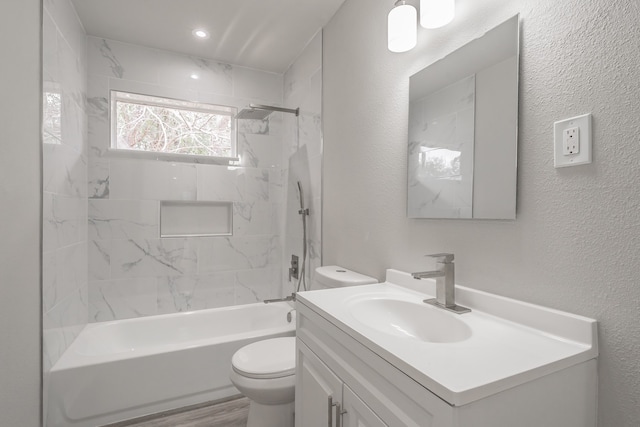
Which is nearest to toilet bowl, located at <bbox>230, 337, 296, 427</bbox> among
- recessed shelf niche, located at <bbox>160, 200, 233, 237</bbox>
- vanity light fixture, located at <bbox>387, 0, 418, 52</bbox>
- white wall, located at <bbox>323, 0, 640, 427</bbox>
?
white wall, located at <bbox>323, 0, 640, 427</bbox>

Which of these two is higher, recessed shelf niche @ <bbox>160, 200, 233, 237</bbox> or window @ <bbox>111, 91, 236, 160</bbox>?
window @ <bbox>111, 91, 236, 160</bbox>

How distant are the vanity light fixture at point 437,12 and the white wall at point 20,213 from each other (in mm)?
1582

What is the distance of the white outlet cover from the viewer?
2.66 ft

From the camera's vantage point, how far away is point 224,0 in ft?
6.42

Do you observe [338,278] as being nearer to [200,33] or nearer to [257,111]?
[257,111]

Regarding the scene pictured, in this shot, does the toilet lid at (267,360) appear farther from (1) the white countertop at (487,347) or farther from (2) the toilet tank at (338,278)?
(1) the white countertop at (487,347)

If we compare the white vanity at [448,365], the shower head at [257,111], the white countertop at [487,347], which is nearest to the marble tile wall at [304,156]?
the shower head at [257,111]

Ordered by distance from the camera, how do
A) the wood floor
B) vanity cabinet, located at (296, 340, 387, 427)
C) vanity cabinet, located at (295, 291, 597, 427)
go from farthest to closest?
the wood floor, vanity cabinet, located at (296, 340, 387, 427), vanity cabinet, located at (295, 291, 597, 427)

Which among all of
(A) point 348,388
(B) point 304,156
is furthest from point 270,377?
(B) point 304,156

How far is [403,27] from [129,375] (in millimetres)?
2300

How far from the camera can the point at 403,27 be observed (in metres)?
1.34

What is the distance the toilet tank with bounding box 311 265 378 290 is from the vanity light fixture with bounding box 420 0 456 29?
117 centimetres

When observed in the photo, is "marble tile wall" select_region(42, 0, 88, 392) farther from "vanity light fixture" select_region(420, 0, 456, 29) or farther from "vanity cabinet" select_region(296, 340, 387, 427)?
"vanity light fixture" select_region(420, 0, 456, 29)

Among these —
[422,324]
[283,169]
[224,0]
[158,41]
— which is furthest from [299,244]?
[158,41]
